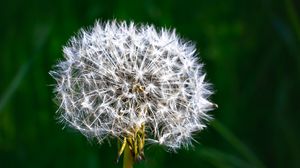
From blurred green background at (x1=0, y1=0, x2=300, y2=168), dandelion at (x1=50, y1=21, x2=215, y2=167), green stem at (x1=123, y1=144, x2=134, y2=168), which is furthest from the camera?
blurred green background at (x1=0, y1=0, x2=300, y2=168)

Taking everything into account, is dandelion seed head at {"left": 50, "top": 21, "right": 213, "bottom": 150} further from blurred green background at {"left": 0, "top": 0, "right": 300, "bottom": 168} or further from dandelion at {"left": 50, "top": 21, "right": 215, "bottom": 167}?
blurred green background at {"left": 0, "top": 0, "right": 300, "bottom": 168}

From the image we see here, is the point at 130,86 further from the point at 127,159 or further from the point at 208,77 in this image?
the point at 208,77

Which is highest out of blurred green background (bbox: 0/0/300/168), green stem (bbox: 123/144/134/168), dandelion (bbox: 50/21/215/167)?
blurred green background (bbox: 0/0/300/168)

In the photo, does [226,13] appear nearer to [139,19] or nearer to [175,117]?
[139,19]

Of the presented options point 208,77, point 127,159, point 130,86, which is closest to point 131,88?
point 130,86

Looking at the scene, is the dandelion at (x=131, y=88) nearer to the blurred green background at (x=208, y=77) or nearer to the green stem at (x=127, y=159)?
the green stem at (x=127, y=159)

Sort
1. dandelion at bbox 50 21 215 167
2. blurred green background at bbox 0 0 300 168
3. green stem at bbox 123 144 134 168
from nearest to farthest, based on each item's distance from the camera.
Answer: green stem at bbox 123 144 134 168, dandelion at bbox 50 21 215 167, blurred green background at bbox 0 0 300 168

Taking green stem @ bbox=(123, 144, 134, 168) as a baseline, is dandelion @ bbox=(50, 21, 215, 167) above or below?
above

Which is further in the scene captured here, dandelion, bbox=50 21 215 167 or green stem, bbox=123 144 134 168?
dandelion, bbox=50 21 215 167

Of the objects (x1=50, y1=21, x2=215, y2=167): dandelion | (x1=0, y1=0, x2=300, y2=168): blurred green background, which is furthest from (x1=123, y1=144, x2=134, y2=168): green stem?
(x1=0, y1=0, x2=300, y2=168): blurred green background
